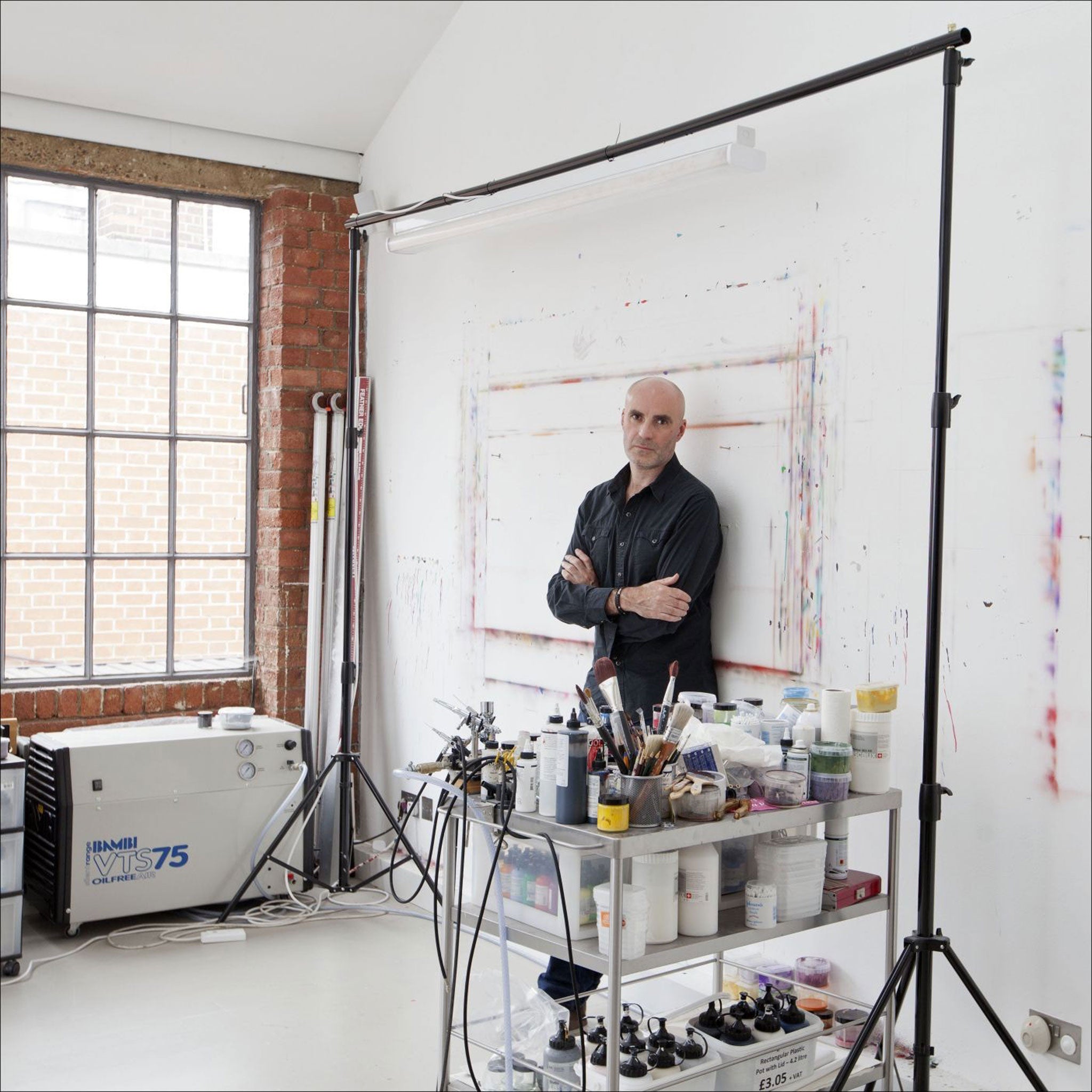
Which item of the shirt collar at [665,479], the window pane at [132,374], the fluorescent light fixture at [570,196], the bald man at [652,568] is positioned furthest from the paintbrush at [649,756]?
the window pane at [132,374]

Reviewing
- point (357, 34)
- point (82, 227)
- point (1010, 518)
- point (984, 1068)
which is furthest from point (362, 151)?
point (984, 1068)

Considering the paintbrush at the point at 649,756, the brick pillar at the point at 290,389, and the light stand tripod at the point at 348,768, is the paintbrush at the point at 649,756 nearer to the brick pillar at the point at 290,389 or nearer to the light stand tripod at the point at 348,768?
the light stand tripod at the point at 348,768

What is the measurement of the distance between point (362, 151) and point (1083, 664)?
3.77m

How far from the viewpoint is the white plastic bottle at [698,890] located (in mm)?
2451

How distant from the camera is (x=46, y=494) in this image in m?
4.80

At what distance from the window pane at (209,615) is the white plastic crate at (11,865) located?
1.36 meters

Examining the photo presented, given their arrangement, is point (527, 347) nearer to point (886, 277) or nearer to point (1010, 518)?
point (886, 277)

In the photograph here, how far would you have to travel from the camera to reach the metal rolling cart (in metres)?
2.26

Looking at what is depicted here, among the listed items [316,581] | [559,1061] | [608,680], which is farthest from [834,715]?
[316,581]

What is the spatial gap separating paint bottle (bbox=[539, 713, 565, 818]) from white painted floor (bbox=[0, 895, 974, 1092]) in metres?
0.94

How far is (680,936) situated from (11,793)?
7.66ft

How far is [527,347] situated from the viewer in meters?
4.34

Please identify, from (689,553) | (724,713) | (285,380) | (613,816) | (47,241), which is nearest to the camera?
(613,816)

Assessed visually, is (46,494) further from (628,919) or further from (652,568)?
(628,919)
